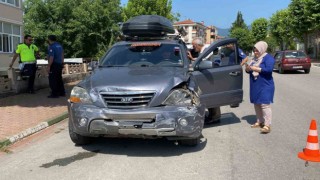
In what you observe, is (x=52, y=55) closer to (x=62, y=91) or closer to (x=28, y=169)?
(x=62, y=91)

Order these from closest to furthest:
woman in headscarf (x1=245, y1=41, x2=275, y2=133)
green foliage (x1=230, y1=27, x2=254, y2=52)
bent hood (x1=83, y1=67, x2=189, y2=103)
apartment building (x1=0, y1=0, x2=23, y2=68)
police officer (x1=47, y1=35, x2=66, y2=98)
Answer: bent hood (x1=83, y1=67, x2=189, y2=103), woman in headscarf (x1=245, y1=41, x2=275, y2=133), police officer (x1=47, y1=35, x2=66, y2=98), apartment building (x1=0, y1=0, x2=23, y2=68), green foliage (x1=230, y1=27, x2=254, y2=52)

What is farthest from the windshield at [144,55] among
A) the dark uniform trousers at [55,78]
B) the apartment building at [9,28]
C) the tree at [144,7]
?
the tree at [144,7]

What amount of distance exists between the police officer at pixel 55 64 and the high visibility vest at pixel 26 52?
989 mm

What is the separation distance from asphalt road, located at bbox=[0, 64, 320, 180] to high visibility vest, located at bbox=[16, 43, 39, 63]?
508 cm

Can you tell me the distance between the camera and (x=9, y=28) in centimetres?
2989

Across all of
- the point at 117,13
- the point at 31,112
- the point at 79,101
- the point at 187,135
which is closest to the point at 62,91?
the point at 31,112

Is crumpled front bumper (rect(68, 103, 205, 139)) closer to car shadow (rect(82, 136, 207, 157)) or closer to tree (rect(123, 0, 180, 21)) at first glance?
car shadow (rect(82, 136, 207, 157))

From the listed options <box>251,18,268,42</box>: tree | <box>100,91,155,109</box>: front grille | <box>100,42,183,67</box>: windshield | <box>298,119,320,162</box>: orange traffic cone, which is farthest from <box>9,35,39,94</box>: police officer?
<box>251,18,268,42</box>: tree

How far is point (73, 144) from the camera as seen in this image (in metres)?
6.79

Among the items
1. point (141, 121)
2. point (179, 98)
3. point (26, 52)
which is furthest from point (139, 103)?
point (26, 52)

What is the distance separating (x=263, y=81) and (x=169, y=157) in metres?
2.71

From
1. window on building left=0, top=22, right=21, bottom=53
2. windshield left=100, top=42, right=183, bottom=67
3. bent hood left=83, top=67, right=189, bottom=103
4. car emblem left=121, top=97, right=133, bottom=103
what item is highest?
window on building left=0, top=22, right=21, bottom=53

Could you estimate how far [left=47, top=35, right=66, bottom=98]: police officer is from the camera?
11.7 meters

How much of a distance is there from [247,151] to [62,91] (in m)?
7.79
